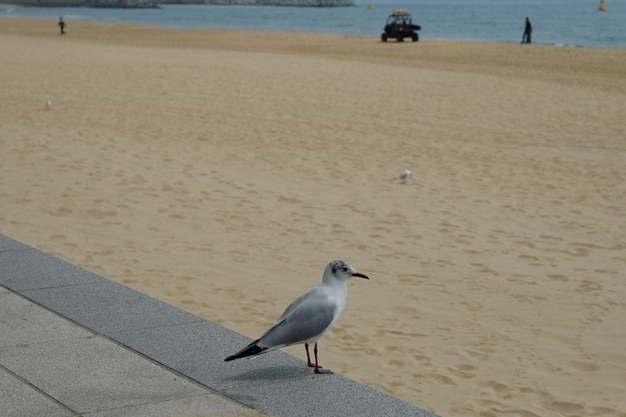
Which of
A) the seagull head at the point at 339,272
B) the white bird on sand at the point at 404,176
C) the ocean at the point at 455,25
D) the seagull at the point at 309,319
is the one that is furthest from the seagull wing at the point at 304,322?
the ocean at the point at 455,25

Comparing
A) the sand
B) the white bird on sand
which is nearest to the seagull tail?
the sand

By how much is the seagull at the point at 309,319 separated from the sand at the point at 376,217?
76cm

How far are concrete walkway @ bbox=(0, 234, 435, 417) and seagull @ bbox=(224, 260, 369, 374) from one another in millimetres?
178

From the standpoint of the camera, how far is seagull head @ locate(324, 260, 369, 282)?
484 centimetres

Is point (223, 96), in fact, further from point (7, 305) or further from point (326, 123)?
point (7, 305)

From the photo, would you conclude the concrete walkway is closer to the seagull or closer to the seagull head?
the seagull

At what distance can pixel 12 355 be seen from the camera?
4.96m

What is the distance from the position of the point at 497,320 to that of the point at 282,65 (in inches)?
998

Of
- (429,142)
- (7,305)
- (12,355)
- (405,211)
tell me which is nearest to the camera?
(12,355)

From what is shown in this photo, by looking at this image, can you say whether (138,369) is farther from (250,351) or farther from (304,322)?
(304,322)

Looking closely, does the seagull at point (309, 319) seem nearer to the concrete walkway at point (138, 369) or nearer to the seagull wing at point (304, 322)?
the seagull wing at point (304, 322)

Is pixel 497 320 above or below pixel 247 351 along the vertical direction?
below

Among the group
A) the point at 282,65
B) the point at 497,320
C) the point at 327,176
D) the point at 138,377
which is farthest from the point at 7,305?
the point at 282,65

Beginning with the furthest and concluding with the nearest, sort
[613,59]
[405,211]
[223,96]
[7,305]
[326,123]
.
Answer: [613,59] → [223,96] → [326,123] → [405,211] → [7,305]
